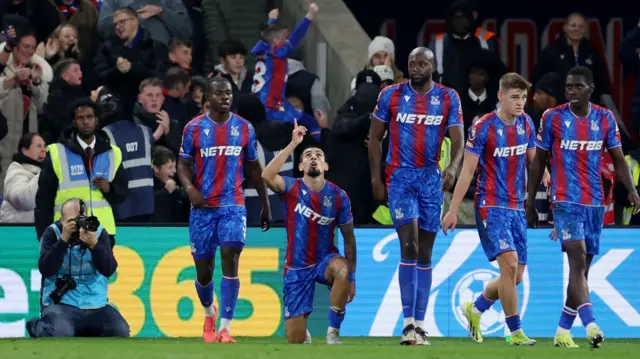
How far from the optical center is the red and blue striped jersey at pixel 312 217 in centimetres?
1608

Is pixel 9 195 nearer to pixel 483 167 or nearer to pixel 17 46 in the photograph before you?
pixel 17 46

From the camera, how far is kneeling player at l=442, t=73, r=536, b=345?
1547 centimetres

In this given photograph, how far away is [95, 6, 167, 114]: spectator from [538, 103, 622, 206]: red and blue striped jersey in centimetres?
586

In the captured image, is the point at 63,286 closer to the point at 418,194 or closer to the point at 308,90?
the point at 418,194

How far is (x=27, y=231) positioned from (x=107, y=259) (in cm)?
166

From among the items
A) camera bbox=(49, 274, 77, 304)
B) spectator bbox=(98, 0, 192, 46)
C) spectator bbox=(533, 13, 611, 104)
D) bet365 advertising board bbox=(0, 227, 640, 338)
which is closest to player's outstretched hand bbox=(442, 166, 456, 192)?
bet365 advertising board bbox=(0, 227, 640, 338)

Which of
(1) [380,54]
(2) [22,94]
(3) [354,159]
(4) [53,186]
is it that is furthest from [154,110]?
(1) [380,54]

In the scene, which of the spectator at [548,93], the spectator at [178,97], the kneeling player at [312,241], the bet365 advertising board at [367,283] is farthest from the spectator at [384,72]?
the kneeling player at [312,241]

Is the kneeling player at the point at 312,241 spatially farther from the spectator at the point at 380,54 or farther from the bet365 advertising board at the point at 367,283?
the spectator at the point at 380,54

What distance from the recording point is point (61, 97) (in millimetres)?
19406

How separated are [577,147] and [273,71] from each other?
19.2 feet

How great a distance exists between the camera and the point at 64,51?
20.5m

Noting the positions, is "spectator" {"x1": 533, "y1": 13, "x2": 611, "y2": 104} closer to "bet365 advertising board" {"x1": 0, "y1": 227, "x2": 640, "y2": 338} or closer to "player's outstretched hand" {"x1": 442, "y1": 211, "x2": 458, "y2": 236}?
"bet365 advertising board" {"x1": 0, "y1": 227, "x2": 640, "y2": 338}

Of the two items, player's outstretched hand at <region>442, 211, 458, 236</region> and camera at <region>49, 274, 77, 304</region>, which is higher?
player's outstretched hand at <region>442, 211, 458, 236</region>
